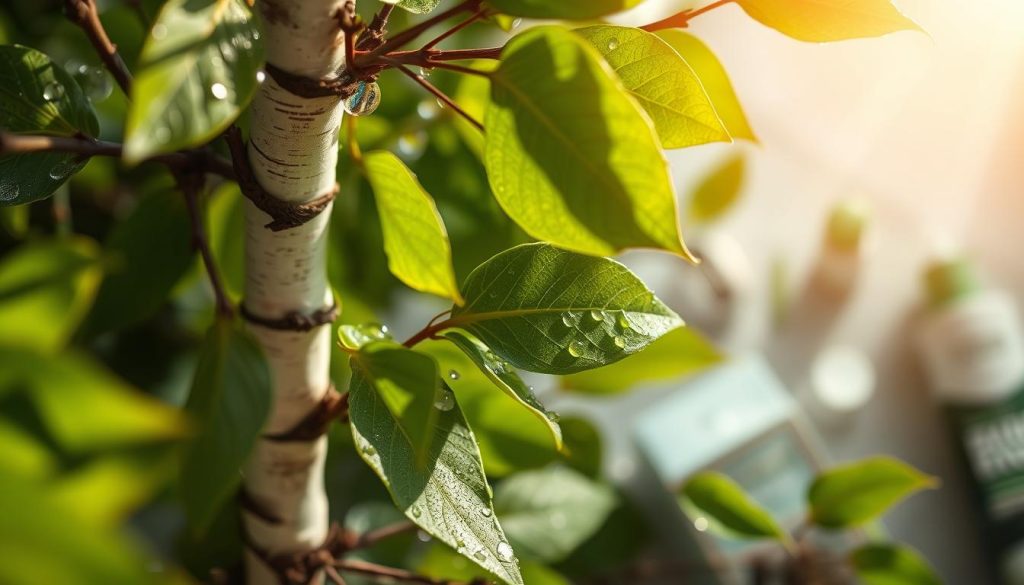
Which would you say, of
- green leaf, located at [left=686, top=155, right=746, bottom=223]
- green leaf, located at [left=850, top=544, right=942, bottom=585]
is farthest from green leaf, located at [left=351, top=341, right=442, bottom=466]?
green leaf, located at [left=686, top=155, right=746, bottom=223]

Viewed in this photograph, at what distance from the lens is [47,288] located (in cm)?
37

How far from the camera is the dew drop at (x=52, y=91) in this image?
0.99 feet

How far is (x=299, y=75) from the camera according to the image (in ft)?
0.79

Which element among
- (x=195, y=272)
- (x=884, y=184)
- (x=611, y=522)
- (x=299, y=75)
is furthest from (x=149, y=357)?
(x=884, y=184)

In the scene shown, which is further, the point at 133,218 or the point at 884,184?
the point at 884,184

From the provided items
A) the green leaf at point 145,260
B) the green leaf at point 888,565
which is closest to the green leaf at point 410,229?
the green leaf at point 145,260

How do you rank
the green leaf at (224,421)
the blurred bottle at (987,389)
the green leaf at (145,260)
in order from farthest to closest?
the blurred bottle at (987,389) < the green leaf at (145,260) < the green leaf at (224,421)

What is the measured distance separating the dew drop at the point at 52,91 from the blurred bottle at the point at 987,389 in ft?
2.19

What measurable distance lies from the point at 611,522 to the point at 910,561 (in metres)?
0.22

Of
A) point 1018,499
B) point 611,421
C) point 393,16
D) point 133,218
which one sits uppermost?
point 393,16

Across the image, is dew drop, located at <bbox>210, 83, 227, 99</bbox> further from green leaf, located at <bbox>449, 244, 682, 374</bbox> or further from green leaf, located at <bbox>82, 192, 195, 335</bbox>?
green leaf, located at <bbox>82, 192, 195, 335</bbox>

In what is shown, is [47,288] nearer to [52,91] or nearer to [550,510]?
[52,91]

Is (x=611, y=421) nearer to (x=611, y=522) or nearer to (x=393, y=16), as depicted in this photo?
(x=611, y=522)

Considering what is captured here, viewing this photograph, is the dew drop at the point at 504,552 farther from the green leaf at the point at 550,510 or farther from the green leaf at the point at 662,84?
the green leaf at the point at 550,510
